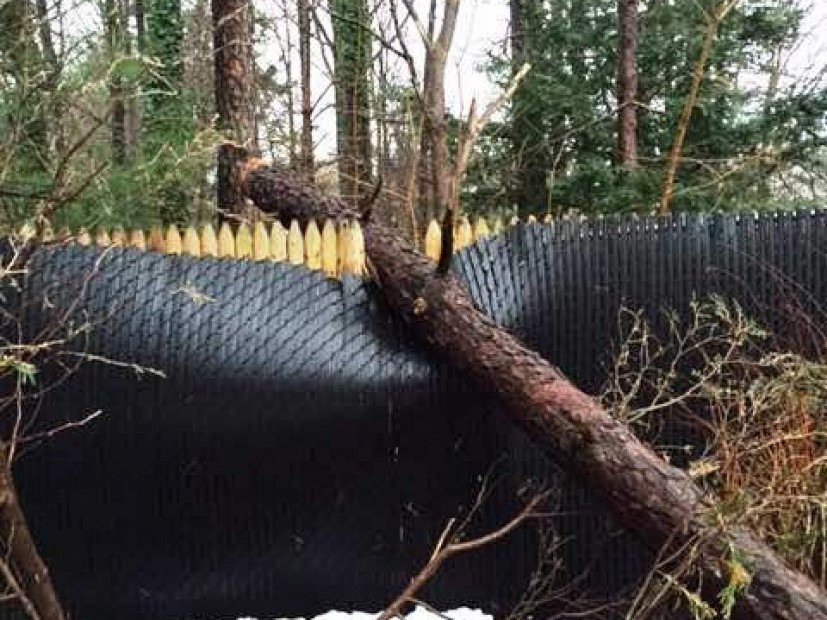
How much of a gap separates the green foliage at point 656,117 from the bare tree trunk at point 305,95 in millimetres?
2280

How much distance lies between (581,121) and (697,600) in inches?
276

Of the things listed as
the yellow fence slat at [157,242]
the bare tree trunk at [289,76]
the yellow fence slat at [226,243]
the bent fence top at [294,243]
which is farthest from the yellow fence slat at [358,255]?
the bare tree trunk at [289,76]

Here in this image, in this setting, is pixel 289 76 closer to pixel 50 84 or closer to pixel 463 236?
pixel 463 236

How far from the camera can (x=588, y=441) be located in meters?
3.65

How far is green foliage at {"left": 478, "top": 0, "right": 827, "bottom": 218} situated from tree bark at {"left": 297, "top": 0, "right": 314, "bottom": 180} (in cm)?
229

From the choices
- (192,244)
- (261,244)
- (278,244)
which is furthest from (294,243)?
(192,244)

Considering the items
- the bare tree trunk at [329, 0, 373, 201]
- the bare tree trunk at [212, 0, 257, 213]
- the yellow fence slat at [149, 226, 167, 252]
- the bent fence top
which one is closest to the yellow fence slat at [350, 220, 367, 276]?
the bent fence top

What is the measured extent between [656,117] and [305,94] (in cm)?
522

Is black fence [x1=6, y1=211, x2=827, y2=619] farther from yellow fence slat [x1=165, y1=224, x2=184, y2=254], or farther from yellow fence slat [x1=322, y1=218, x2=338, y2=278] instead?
yellow fence slat [x1=165, y1=224, x2=184, y2=254]

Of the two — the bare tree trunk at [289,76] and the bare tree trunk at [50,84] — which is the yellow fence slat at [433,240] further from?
the bare tree trunk at [289,76]

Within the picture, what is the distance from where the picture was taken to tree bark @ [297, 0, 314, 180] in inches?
→ 453

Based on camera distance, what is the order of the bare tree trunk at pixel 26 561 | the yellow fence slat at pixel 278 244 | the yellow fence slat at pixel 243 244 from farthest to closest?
the yellow fence slat at pixel 243 244
the yellow fence slat at pixel 278 244
the bare tree trunk at pixel 26 561

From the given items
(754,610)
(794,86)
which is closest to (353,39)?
(794,86)

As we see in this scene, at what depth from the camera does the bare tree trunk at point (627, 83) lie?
8.70 m
